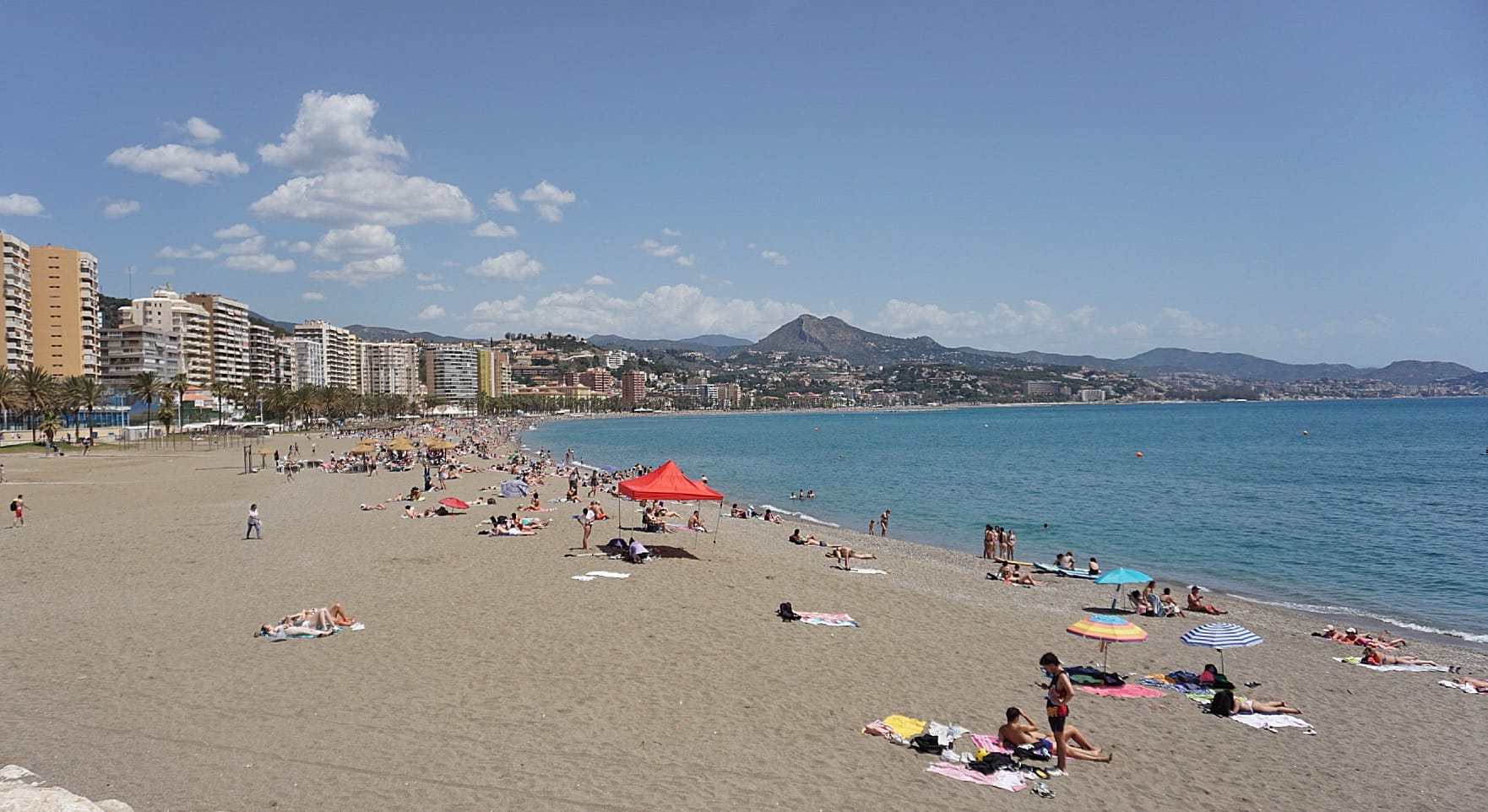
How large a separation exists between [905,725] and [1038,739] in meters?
1.18

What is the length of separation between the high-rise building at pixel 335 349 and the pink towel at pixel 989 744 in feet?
505

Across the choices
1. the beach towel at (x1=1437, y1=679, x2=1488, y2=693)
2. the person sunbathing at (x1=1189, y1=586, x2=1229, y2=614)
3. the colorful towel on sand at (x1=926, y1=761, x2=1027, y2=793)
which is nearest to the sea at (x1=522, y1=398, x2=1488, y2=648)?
the person sunbathing at (x1=1189, y1=586, x2=1229, y2=614)

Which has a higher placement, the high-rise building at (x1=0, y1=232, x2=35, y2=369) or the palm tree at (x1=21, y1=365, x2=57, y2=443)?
the high-rise building at (x1=0, y1=232, x2=35, y2=369)

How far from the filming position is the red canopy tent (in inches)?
634

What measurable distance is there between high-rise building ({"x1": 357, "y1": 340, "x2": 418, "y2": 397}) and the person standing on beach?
634ft

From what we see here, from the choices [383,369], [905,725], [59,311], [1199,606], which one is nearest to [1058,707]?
[905,725]

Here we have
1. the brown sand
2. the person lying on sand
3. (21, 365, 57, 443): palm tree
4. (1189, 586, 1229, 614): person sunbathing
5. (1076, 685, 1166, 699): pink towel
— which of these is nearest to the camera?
the brown sand

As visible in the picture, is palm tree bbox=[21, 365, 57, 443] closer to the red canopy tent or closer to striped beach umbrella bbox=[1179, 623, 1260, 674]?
the red canopy tent

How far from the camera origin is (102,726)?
7289 mm

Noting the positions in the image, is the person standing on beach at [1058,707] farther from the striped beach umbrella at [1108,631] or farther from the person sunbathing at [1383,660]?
the person sunbathing at [1383,660]

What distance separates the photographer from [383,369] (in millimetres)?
190125

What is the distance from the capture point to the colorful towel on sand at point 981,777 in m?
6.98

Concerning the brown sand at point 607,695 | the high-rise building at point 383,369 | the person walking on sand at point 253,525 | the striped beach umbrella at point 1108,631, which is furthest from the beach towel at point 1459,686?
the high-rise building at point 383,369

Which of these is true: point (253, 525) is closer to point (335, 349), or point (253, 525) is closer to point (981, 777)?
point (981, 777)
